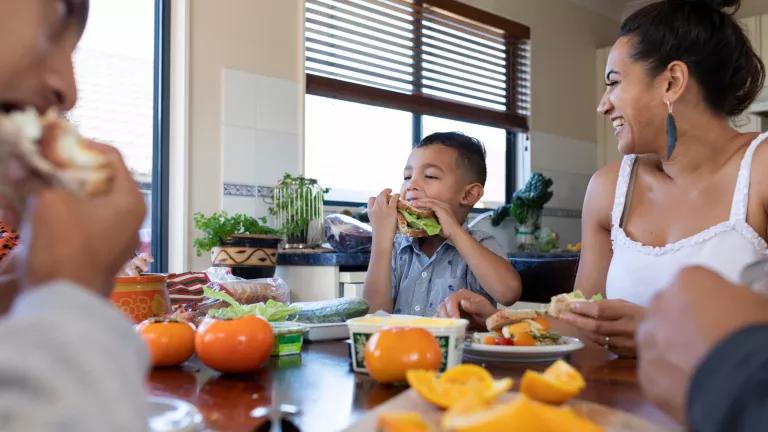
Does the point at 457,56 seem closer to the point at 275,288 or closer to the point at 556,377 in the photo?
the point at 275,288

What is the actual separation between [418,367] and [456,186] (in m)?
1.36

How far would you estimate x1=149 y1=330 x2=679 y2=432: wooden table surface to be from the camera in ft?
2.22

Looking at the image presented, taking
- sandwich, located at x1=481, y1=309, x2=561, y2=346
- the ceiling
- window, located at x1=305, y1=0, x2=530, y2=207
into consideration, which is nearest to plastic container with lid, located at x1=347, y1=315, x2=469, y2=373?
sandwich, located at x1=481, y1=309, x2=561, y2=346

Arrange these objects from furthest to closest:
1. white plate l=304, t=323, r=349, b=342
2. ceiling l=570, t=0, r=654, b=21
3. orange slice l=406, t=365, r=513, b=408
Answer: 1. ceiling l=570, t=0, r=654, b=21
2. white plate l=304, t=323, r=349, b=342
3. orange slice l=406, t=365, r=513, b=408

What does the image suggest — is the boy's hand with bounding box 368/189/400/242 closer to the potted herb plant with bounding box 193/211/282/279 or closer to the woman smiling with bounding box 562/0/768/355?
the potted herb plant with bounding box 193/211/282/279

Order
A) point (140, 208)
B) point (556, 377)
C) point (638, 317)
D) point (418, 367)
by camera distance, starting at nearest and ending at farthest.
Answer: point (140, 208) → point (556, 377) → point (418, 367) → point (638, 317)

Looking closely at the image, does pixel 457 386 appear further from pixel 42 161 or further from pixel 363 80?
pixel 363 80

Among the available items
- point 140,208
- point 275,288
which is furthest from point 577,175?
point 140,208

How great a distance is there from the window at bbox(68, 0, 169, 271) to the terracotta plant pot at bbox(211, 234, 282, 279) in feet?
1.56

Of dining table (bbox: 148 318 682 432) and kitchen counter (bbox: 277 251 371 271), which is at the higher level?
kitchen counter (bbox: 277 251 371 271)

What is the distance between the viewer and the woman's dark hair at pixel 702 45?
1.56 m

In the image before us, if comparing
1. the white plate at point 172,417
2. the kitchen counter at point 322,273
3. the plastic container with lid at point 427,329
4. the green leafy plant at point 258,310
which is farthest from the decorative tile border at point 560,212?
the white plate at point 172,417

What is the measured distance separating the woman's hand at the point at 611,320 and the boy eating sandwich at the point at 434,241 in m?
0.75

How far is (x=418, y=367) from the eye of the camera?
0.79 m
